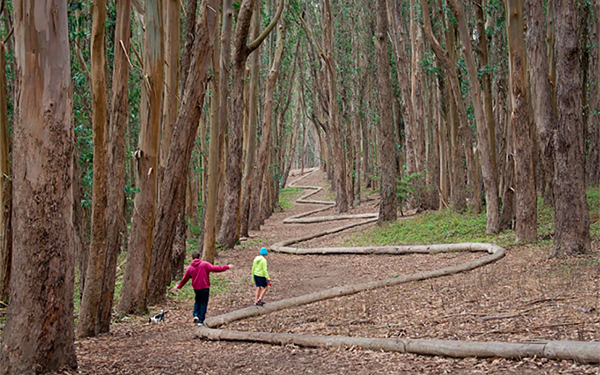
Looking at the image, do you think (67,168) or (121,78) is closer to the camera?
(67,168)

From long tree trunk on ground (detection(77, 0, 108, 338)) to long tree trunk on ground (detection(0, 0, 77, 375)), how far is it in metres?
2.01

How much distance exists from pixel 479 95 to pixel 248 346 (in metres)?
10.5

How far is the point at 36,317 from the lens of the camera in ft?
17.5

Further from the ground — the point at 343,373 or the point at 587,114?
the point at 587,114

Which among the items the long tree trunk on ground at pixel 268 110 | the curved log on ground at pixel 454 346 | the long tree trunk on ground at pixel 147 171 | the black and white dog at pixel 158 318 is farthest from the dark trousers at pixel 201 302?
the long tree trunk on ground at pixel 268 110

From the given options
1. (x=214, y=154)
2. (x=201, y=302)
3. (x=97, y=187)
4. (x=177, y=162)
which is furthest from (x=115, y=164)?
(x=214, y=154)

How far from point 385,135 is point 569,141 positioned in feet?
31.8

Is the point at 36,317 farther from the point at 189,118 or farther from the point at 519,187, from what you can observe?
the point at 519,187

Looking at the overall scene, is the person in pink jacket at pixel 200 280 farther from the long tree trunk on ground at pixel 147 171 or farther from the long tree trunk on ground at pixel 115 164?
the long tree trunk on ground at pixel 115 164

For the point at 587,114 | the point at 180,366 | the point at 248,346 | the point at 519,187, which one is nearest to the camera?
the point at 180,366

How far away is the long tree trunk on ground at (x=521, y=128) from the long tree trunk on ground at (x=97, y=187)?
865cm

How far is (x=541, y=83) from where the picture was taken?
10.8 meters

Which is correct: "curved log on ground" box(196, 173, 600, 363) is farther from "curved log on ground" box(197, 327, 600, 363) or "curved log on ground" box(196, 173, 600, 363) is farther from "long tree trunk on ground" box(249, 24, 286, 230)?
"long tree trunk on ground" box(249, 24, 286, 230)

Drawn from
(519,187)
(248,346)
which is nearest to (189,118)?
(248,346)
